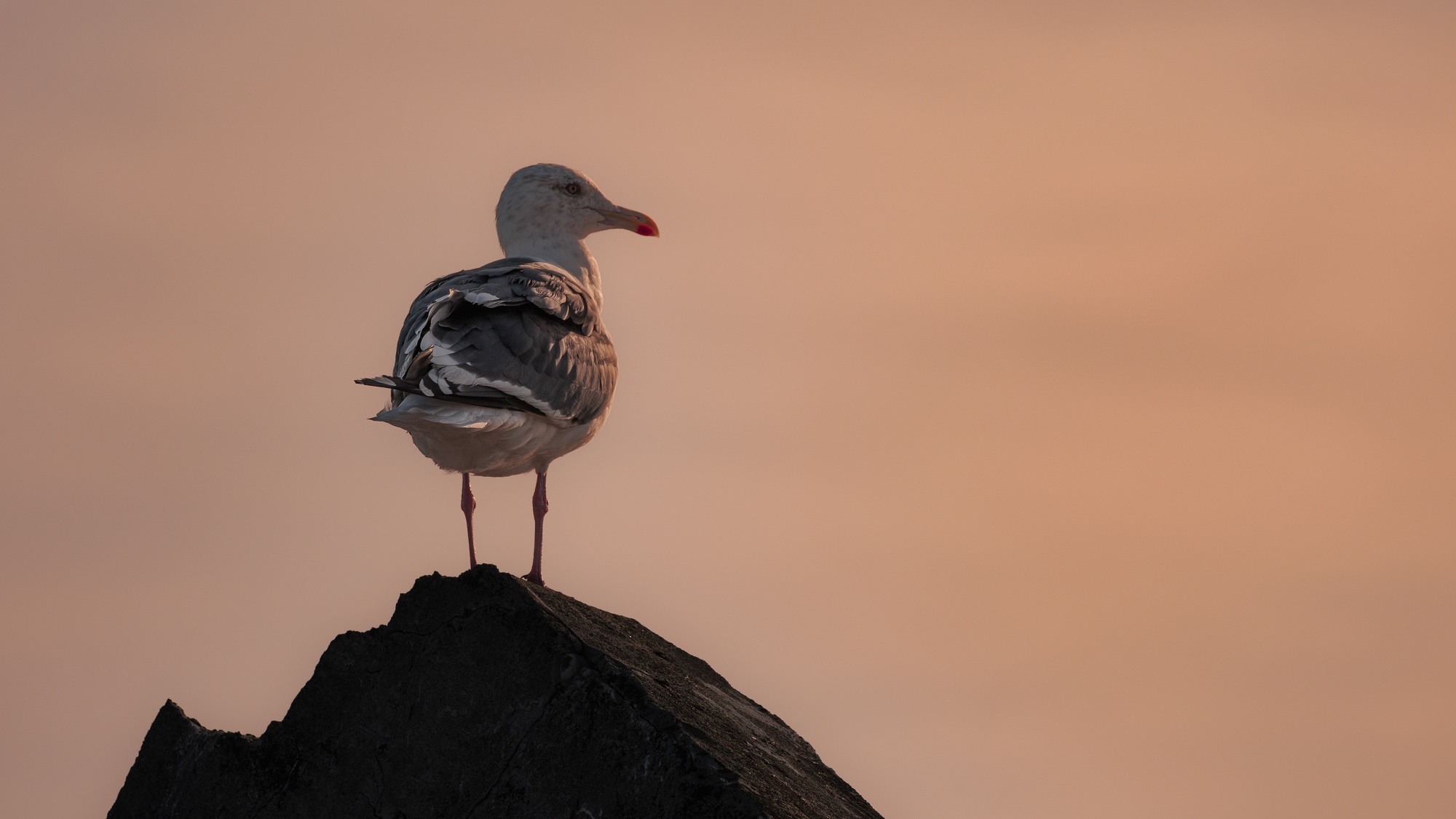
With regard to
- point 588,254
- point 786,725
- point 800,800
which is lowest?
point 800,800

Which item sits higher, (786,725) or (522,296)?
(522,296)

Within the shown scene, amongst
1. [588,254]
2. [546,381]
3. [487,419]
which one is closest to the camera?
[487,419]

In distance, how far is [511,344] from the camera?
1026 cm

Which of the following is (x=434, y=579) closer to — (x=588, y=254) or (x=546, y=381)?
(x=546, y=381)

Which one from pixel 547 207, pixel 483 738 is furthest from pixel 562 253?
pixel 483 738

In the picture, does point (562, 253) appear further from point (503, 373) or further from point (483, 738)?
point (483, 738)

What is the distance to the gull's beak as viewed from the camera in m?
13.6

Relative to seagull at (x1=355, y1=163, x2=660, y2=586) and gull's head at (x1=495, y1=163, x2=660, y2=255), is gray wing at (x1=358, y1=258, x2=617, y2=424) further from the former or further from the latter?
gull's head at (x1=495, y1=163, x2=660, y2=255)

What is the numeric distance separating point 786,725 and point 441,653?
3286 mm

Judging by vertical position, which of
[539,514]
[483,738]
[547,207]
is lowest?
[483,738]

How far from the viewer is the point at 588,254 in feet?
44.3

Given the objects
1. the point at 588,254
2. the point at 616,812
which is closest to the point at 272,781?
the point at 616,812

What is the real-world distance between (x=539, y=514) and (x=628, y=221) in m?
3.64

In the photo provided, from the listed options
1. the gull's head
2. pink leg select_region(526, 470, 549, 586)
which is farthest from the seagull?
the gull's head
